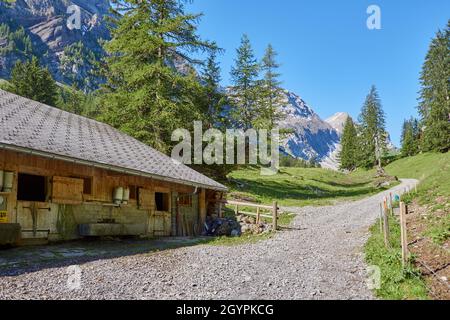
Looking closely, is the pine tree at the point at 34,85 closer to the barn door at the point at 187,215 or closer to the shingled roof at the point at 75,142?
the shingled roof at the point at 75,142

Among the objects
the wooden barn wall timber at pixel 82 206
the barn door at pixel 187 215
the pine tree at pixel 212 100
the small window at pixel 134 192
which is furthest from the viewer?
the pine tree at pixel 212 100

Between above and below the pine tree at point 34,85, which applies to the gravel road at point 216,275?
below

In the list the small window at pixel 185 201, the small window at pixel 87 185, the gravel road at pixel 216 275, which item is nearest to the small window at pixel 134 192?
the small window at pixel 87 185

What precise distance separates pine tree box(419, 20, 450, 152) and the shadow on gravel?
5448 cm

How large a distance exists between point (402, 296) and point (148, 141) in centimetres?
2133

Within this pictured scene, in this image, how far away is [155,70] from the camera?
2567 cm

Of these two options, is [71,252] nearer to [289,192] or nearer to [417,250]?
[417,250]

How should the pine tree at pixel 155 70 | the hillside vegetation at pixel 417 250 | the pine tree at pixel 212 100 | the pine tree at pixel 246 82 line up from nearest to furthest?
1. the hillside vegetation at pixel 417 250
2. the pine tree at pixel 155 70
3. the pine tree at pixel 212 100
4. the pine tree at pixel 246 82

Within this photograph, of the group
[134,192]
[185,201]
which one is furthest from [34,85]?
[134,192]

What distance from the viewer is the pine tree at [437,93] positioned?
5641 centimetres

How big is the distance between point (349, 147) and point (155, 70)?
76990mm

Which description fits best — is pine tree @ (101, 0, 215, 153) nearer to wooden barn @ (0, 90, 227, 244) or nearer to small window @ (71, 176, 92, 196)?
wooden barn @ (0, 90, 227, 244)

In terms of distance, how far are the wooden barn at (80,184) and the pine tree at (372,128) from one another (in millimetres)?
55666
